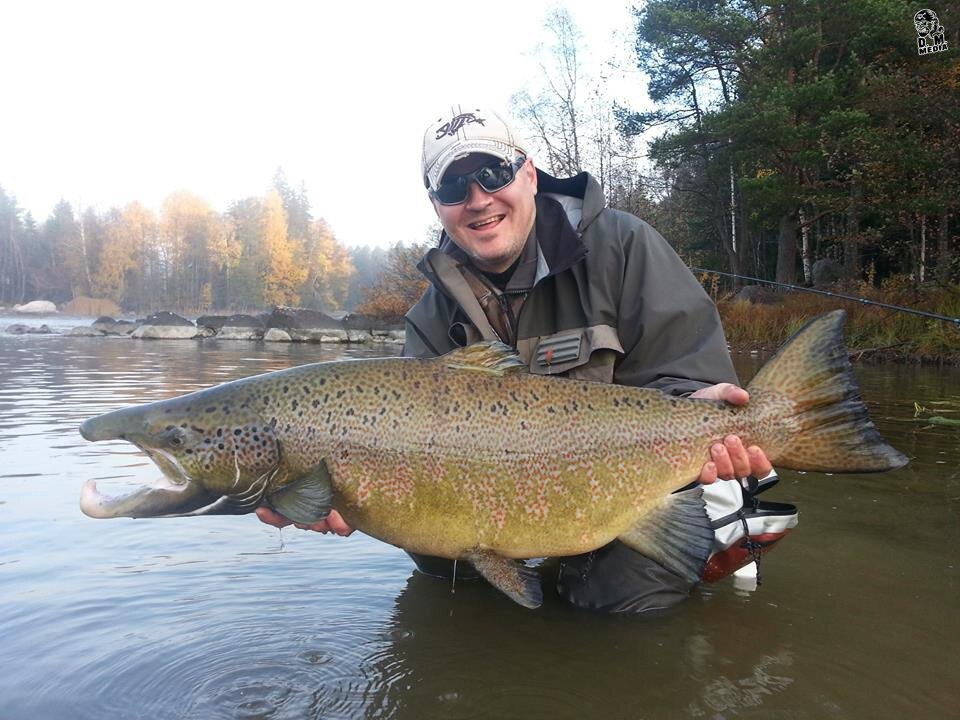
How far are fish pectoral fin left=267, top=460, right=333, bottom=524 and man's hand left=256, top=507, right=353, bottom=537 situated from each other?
56mm

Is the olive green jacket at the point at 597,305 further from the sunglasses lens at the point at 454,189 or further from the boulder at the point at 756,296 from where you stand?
the boulder at the point at 756,296

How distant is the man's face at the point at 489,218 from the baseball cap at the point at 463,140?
0.05 metres

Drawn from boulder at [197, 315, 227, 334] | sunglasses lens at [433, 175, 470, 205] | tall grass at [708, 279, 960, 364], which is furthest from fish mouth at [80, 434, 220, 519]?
boulder at [197, 315, 227, 334]

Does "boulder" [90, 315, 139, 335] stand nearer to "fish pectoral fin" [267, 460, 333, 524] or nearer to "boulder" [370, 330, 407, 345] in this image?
"boulder" [370, 330, 407, 345]

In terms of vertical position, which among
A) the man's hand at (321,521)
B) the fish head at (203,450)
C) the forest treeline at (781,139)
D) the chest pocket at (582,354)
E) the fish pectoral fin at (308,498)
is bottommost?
the man's hand at (321,521)

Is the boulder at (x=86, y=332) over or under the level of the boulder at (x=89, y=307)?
under

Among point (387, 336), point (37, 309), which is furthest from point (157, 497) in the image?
point (37, 309)

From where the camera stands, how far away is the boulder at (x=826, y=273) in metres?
22.1

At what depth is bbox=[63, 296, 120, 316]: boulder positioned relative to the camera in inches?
2594

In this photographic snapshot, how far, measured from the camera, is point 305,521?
2.77m

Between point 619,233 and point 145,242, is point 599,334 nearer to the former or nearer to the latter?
point 619,233

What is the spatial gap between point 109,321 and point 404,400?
35474 mm

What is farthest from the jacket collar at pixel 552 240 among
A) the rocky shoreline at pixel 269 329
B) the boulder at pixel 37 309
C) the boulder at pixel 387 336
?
the boulder at pixel 37 309

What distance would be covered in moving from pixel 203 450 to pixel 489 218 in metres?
1.71
